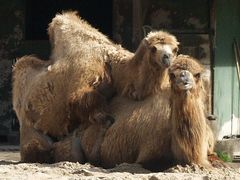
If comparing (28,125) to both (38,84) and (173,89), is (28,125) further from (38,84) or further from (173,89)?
(173,89)

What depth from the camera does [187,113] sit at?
6.61m

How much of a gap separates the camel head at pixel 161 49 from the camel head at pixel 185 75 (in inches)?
10.2

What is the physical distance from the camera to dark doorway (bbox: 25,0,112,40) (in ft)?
44.8

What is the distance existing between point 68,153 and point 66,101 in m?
0.49

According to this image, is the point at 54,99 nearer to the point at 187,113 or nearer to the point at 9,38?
the point at 187,113

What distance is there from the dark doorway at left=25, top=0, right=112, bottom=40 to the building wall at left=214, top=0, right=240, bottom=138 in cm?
196

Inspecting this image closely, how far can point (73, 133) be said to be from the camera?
7918 millimetres

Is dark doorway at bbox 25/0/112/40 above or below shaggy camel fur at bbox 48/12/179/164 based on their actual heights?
above

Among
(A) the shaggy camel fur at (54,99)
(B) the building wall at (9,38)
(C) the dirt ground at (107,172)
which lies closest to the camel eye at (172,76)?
(C) the dirt ground at (107,172)

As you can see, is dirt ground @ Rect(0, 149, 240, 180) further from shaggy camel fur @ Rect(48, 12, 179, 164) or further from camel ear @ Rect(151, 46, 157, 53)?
camel ear @ Rect(151, 46, 157, 53)

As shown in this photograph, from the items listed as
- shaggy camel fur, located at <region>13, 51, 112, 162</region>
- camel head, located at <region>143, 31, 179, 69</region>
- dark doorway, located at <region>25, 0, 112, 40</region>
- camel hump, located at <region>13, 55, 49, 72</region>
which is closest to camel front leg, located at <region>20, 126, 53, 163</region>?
shaggy camel fur, located at <region>13, 51, 112, 162</region>

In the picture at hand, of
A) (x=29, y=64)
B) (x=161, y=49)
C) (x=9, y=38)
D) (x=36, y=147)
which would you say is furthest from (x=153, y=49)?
(x=9, y=38)

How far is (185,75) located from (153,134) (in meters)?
0.69

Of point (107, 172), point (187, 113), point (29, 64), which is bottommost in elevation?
point (107, 172)
